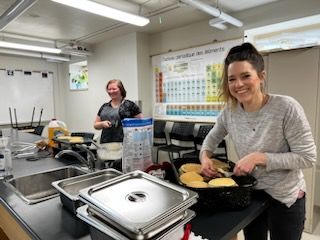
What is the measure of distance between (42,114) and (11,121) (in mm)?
697

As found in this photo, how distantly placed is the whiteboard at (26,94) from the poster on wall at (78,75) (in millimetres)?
566

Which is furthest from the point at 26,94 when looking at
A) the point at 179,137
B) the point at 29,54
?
the point at 179,137

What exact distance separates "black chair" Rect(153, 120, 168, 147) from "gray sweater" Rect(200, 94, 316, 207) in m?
2.96

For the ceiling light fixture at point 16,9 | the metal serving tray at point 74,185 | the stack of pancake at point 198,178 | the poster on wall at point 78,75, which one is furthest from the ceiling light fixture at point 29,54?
the stack of pancake at point 198,178

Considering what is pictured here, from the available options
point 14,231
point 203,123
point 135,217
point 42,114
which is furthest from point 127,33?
point 135,217

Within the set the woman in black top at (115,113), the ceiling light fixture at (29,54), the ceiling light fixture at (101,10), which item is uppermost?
the ceiling light fixture at (29,54)

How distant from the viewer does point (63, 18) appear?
3396 mm

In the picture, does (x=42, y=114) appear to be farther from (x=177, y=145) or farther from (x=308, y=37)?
(x=308, y=37)

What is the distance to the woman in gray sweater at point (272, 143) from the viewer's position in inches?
36.8

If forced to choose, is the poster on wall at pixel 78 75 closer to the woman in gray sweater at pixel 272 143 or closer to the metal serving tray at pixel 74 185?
the metal serving tray at pixel 74 185

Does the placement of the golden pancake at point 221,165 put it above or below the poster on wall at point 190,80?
below

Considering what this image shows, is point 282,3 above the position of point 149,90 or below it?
above

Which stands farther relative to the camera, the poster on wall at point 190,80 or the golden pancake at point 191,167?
the poster on wall at point 190,80

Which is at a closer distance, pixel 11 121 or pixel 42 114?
pixel 11 121
